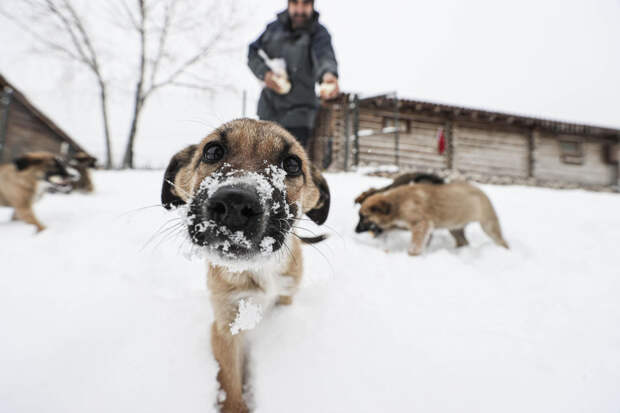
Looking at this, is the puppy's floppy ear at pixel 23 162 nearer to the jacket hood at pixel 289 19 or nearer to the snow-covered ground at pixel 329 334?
the snow-covered ground at pixel 329 334

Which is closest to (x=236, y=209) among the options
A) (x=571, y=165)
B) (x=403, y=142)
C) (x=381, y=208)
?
(x=381, y=208)

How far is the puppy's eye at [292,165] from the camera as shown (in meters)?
1.73

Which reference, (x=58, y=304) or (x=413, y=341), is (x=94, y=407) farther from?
(x=413, y=341)

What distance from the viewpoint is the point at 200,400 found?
1512mm

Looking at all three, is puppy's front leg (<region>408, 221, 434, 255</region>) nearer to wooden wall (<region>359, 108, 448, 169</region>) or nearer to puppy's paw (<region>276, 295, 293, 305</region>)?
puppy's paw (<region>276, 295, 293, 305</region>)

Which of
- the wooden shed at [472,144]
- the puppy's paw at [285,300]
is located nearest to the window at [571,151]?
the wooden shed at [472,144]

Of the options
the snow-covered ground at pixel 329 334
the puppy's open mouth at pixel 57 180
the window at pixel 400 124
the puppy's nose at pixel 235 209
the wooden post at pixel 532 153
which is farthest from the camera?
the wooden post at pixel 532 153

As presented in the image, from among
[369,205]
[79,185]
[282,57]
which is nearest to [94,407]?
[369,205]

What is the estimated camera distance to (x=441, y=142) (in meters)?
14.2

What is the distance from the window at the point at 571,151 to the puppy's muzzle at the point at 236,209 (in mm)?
23769

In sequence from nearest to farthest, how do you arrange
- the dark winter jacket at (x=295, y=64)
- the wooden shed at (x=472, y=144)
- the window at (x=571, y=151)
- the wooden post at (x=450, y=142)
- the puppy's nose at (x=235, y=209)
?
1. the puppy's nose at (x=235, y=209)
2. the dark winter jacket at (x=295, y=64)
3. the wooden shed at (x=472, y=144)
4. the wooden post at (x=450, y=142)
5. the window at (x=571, y=151)

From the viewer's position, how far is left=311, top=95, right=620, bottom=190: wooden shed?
45.7 ft

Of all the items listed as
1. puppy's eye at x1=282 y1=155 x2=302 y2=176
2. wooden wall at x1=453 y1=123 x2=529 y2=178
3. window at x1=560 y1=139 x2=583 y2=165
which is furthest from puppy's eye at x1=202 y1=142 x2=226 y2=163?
window at x1=560 y1=139 x2=583 y2=165

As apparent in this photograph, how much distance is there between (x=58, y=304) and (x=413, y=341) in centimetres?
261
